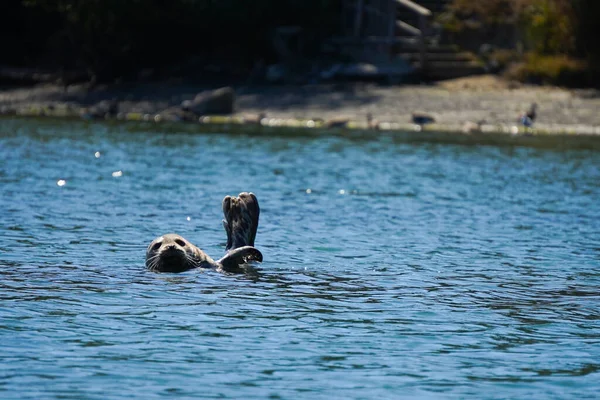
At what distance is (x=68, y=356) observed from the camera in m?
8.16

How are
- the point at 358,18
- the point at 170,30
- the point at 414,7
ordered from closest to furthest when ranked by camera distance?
1. the point at 414,7
2. the point at 358,18
3. the point at 170,30

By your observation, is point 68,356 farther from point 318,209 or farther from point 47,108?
point 47,108

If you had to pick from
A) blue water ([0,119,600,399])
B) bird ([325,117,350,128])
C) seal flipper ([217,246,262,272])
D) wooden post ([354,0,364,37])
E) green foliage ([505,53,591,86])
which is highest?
wooden post ([354,0,364,37])

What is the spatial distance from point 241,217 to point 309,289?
1472mm

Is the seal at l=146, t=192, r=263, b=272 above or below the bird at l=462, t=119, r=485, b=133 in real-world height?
below

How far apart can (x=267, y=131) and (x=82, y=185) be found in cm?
1194

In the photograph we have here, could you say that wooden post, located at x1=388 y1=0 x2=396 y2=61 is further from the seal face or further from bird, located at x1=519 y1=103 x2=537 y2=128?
the seal face

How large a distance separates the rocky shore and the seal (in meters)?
19.7

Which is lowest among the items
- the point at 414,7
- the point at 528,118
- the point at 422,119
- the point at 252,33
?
the point at 422,119

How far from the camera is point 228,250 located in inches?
480

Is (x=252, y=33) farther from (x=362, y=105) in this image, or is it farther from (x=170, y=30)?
(x=362, y=105)

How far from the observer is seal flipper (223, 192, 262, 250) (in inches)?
466

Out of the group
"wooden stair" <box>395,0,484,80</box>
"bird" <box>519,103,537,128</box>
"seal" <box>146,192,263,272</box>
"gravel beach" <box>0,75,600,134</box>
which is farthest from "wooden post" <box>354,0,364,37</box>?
"seal" <box>146,192,263,272</box>

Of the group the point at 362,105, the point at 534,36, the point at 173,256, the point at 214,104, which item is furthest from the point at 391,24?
the point at 173,256
